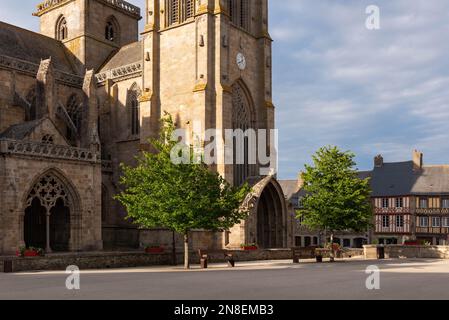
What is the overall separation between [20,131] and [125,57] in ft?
54.4

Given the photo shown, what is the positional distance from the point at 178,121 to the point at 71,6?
67.1ft

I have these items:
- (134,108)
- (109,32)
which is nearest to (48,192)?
(134,108)

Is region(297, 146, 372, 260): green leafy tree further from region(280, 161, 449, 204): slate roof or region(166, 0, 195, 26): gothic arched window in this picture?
region(280, 161, 449, 204): slate roof

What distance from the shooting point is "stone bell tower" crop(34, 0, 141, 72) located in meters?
48.2

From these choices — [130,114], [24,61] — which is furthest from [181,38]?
[24,61]

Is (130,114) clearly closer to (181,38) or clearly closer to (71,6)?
(181,38)

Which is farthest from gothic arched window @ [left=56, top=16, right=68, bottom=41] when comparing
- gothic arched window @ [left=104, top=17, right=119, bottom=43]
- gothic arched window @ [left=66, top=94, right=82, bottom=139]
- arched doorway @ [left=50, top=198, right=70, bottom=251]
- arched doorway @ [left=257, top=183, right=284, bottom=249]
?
arched doorway @ [left=257, top=183, right=284, bottom=249]

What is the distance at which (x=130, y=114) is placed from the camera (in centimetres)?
4141

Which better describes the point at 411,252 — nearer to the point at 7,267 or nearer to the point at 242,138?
the point at 242,138

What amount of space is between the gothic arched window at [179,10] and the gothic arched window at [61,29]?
1529cm

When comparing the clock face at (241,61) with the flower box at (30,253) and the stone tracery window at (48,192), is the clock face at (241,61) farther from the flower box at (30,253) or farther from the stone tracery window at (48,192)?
the flower box at (30,253)

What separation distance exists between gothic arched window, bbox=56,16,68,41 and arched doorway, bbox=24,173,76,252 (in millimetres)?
22263

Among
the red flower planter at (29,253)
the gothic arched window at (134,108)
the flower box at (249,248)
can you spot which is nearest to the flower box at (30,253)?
the red flower planter at (29,253)
